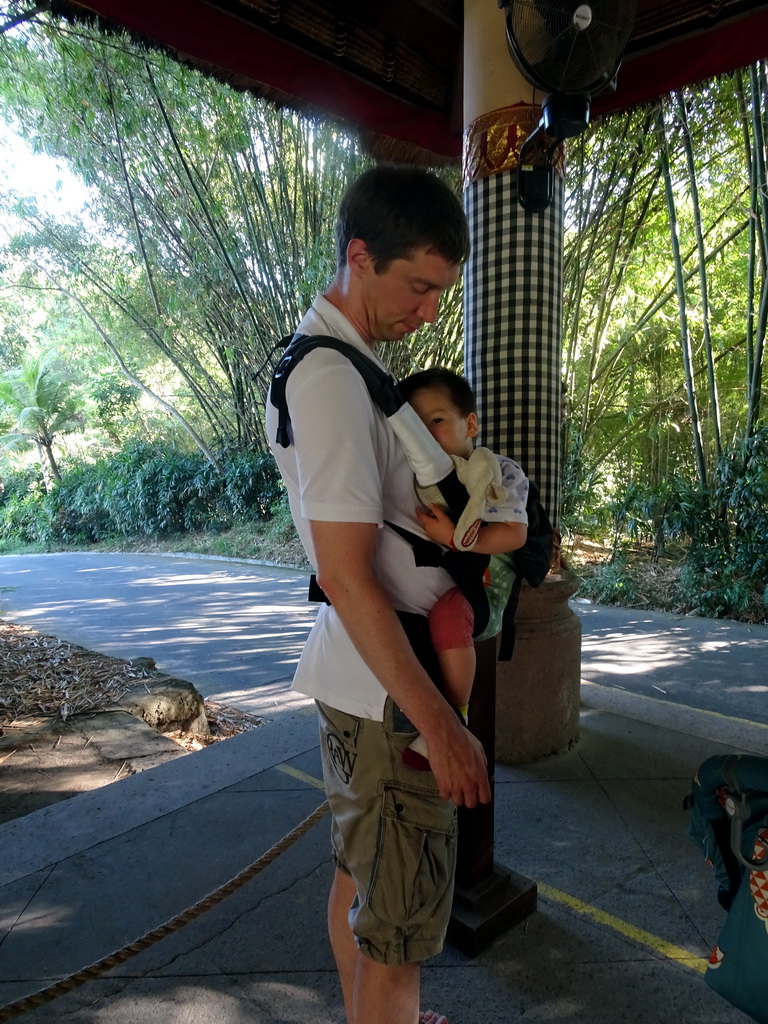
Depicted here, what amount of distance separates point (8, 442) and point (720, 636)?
57.0 feet

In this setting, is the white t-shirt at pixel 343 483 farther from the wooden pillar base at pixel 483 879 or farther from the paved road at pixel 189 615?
the paved road at pixel 189 615

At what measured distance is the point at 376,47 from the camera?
284 cm

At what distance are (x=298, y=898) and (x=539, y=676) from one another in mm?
1182

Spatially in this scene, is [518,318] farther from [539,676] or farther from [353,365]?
[353,365]

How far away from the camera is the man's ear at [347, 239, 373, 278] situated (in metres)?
1.01

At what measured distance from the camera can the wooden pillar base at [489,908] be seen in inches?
64.7

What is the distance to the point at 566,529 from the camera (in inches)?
266

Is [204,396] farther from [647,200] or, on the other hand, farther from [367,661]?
[367,661]

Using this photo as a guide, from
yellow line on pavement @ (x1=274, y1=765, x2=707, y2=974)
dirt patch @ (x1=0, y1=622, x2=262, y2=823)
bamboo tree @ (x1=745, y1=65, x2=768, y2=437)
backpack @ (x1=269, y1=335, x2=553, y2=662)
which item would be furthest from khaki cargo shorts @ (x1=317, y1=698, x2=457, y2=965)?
bamboo tree @ (x1=745, y1=65, x2=768, y2=437)

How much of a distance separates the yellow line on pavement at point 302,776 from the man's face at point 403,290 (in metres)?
1.96

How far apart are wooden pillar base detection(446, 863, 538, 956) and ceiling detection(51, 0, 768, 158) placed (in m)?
3.10

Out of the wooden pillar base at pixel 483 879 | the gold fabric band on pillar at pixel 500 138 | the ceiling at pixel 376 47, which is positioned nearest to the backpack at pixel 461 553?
the wooden pillar base at pixel 483 879

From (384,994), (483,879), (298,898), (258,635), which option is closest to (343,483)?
(384,994)

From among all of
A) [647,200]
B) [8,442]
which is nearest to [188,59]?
[647,200]
